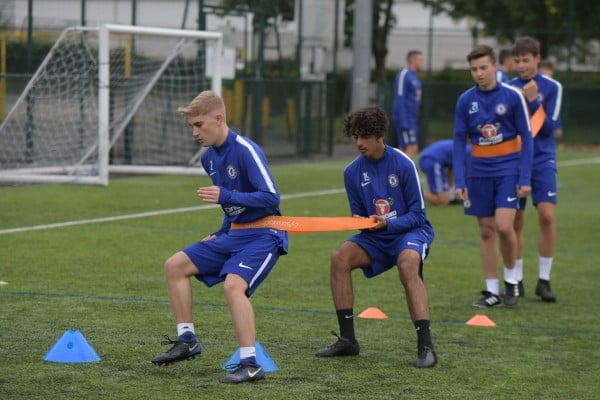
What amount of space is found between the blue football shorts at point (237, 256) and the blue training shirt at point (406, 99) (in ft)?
40.0

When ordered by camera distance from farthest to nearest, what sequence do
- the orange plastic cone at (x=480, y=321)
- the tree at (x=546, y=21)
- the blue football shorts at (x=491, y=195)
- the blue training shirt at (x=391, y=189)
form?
the tree at (x=546, y=21) < the blue football shorts at (x=491, y=195) < the orange plastic cone at (x=480, y=321) < the blue training shirt at (x=391, y=189)

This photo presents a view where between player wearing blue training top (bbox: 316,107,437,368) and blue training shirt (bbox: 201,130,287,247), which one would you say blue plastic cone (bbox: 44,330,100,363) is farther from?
player wearing blue training top (bbox: 316,107,437,368)

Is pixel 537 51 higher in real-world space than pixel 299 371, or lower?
higher

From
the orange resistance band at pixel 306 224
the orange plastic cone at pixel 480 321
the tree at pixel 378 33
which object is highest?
the tree at pixel 378 33

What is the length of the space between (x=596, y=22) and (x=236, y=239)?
27914 millimetres

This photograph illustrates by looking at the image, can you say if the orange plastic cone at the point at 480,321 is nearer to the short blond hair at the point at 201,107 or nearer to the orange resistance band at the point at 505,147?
the orange resistance band at the point at 505,147

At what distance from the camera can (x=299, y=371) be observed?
6.63 metres

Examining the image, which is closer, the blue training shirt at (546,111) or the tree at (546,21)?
the blue training shirt at (546,111)

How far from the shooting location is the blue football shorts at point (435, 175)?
52.5 feet

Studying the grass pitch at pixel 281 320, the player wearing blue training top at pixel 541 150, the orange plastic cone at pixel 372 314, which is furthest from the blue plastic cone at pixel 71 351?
the player wearing blue training top at pixel 541 150

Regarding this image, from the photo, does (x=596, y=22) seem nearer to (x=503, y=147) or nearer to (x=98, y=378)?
(x=503, y=147)

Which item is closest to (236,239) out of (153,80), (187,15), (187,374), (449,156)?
(187,374)

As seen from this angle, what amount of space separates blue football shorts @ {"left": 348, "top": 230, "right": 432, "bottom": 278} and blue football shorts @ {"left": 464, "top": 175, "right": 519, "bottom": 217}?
1924 mm

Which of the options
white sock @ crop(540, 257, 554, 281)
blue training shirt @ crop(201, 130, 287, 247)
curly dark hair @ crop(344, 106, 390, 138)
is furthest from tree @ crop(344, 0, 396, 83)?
blue training shirt @ crop(201, 130, 287, 247)
